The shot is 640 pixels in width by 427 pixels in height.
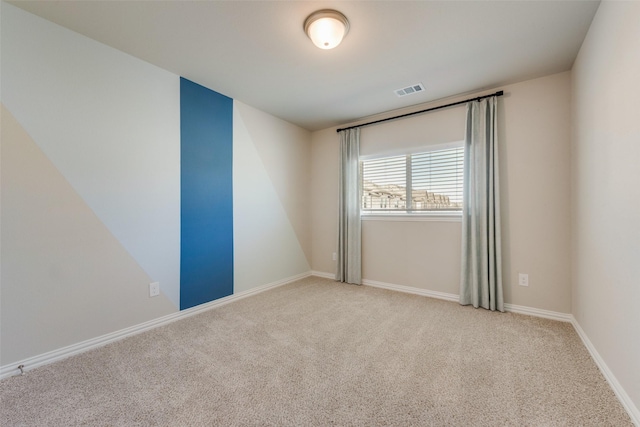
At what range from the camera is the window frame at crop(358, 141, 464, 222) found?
3119mm

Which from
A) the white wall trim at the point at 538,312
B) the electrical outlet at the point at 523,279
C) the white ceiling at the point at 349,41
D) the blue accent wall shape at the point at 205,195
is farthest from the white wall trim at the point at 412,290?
the white ceiling at the point at 349,41

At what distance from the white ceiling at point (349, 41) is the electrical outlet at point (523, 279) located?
1.98 meters

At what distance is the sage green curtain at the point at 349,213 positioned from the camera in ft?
12.4

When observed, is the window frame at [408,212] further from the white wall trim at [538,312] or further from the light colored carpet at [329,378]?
the light colored carpet at [329,378]

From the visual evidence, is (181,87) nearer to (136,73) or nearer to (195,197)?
(136,73)

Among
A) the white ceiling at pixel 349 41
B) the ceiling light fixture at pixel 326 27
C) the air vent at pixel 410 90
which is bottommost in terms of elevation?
the ceiling light fixture at pixel 326 27

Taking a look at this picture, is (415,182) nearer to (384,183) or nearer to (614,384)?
(384,183)

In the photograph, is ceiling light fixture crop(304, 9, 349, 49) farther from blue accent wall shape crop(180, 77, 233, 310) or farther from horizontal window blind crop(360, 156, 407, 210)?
horizontal window blind crop(360, 156, 407, 210)

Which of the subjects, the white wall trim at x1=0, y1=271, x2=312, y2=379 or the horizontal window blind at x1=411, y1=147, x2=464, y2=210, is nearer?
the white wall trim at x1=0, y1=271, x2=312, y2=379

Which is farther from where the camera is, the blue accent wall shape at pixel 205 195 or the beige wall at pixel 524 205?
the blue accent wall shape at pixel 205 195

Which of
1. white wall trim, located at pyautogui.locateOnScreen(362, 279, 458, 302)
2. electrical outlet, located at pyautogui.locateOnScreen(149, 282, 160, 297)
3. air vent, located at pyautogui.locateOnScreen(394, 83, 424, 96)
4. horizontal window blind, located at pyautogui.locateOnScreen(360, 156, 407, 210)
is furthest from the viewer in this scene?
horizontal window blind, located at pyautogui.locateOnScreen(360, 156, 407, 210)

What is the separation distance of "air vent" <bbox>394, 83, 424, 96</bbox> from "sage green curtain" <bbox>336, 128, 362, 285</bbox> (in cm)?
92

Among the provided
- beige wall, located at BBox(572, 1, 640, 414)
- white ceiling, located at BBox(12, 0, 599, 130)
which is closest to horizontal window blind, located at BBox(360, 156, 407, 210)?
white ceiling, located at BBox(12, 0, 599, 130)

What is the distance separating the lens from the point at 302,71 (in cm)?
252
